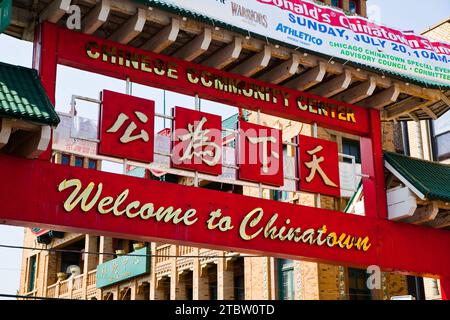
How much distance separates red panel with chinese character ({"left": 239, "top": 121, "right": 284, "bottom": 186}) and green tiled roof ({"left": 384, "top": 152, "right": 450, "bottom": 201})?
3083 millimetres

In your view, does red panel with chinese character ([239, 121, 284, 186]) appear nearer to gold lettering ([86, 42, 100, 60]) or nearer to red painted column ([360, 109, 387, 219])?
red painted column ([360, 109, 387, 219])

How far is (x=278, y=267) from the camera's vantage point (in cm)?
2814

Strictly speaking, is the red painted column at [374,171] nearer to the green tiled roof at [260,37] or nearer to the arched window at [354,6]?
the green tiled roof at [260,37]

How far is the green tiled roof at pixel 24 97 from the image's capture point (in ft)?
39.5

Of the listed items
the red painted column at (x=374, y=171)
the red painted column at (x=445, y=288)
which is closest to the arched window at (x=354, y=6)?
the red painted column at (x=374, y=171)

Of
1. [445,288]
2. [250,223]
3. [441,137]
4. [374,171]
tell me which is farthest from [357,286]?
[250,223]

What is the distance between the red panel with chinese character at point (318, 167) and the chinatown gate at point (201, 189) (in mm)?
27

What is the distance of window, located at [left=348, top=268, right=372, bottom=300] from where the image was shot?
27.0 metres

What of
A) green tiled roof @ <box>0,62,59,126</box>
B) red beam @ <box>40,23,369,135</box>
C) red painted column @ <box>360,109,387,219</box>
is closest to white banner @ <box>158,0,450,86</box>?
red beam @ <box>40,23,369,135</box>

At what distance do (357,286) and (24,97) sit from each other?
57.7 ft

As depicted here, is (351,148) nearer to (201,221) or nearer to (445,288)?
(445,288)

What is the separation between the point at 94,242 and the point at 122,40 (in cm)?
2682
